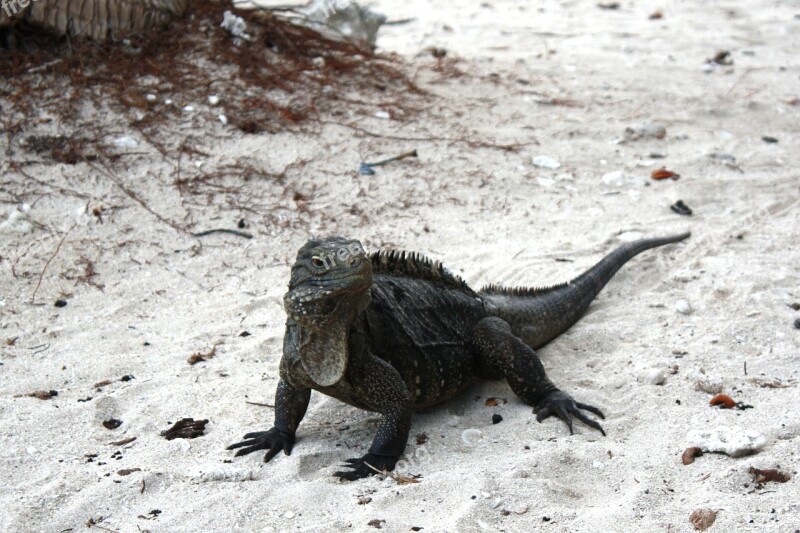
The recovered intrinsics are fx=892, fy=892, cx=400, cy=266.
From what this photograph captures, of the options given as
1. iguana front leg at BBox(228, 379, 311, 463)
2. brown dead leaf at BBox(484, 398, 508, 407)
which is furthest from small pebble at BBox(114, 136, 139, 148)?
brown dead leaf at BBox(484, 398, 508, 407)

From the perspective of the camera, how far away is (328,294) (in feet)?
11.2

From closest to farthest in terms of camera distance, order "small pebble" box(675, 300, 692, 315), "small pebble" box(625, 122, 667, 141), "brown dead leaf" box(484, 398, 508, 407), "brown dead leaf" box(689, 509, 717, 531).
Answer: "brown dead leaf" box(689, 509, 717, 531) < "brown dead leaf" box(484, 398, 508, 407) < "small pebble" box(675, 300, 692, 315) < "small pebble" box(625, 122, 667, 141)

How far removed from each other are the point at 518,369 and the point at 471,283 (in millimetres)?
1326

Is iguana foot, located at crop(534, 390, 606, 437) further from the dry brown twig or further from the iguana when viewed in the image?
the dry brown twig

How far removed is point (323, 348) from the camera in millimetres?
3633

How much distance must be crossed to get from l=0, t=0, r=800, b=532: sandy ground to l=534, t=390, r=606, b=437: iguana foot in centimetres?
6

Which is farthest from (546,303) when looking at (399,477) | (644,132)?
(644,132)

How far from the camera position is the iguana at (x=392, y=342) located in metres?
3.49

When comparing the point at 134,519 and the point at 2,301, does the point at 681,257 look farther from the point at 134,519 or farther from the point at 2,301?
the point at 2,301

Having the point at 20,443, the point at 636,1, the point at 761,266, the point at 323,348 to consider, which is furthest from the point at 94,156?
the point at 636,1

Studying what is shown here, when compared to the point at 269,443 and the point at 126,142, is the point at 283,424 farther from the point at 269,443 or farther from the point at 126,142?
the point at 126,142

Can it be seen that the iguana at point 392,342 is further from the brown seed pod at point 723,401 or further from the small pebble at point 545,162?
the small pebble at point 545,162

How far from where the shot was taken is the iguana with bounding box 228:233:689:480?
3.49 m

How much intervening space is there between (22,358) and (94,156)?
2043 millimetres
